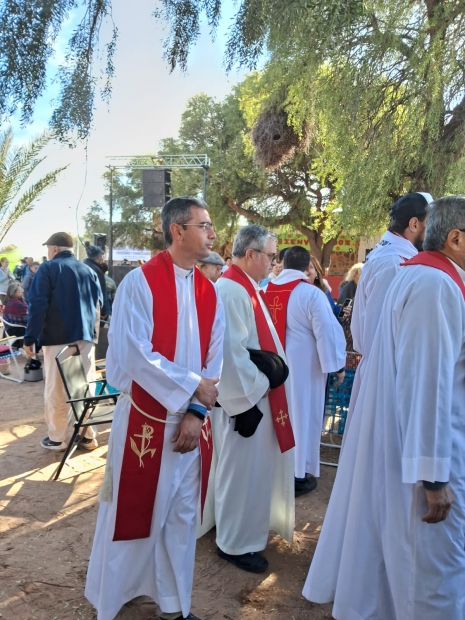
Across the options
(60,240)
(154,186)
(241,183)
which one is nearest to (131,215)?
(241,183)

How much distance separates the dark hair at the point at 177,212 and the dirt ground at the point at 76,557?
1993 millimetres

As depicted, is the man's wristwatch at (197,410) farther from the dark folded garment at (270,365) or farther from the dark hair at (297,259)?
the dark hair at (297,259)

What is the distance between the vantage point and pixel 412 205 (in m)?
3.11

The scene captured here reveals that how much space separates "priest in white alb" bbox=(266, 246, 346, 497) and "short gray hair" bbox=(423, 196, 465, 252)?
2.22 m

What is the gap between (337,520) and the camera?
7.70 feet

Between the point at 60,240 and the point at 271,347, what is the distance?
117 inches

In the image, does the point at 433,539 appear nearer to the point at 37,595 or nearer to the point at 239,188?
the point at 37,595

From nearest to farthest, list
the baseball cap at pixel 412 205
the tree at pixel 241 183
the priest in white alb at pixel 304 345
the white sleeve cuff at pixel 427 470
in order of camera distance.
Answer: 1. the white sleeve cuff at pixel 427 470
2. the baseball cap at pixel 412 205
3. the priest in white alb at pixel 304 345
4. the tree at pixel 241 183

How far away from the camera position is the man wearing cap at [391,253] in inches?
122

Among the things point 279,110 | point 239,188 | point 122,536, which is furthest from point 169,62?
point 239,188

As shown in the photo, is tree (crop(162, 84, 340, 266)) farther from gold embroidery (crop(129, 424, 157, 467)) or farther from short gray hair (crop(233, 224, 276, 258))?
gold embroidery (crop(129, 424, 157, 467))

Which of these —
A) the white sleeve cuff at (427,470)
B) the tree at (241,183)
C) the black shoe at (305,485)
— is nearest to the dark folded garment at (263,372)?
the white sleeve cuff at (427,470)

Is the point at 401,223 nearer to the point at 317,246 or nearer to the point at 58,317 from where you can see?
the point at 58,317

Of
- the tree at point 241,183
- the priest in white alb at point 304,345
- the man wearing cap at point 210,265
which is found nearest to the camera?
the priest in white alb at point 304,345
